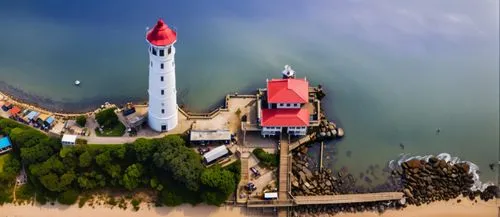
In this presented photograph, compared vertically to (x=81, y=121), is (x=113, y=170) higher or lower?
lower

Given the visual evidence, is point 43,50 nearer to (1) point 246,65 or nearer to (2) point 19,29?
(2) point 19,29

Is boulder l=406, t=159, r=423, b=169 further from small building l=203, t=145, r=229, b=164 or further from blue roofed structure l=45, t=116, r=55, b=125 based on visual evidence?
blue roofed structure l=45, t=116, r=55, b=125

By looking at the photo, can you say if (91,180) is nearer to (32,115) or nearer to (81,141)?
(81,141)

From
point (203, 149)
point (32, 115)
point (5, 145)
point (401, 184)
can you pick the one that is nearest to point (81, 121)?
point (32, 115)

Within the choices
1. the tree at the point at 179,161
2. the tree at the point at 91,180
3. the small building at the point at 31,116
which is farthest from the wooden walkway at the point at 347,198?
the small building at the point at 31,116

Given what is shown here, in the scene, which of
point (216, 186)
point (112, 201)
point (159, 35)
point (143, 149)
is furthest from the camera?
point (112, 201)

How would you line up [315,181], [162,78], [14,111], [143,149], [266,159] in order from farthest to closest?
1. [14,111]
2. [315,181]
3. [266,159]
4. [143,149]
5. [162,78]

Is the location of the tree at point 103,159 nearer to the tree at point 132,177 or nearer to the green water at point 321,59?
the tree at point 132,177

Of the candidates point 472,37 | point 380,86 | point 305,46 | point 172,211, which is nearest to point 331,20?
point 305,46
